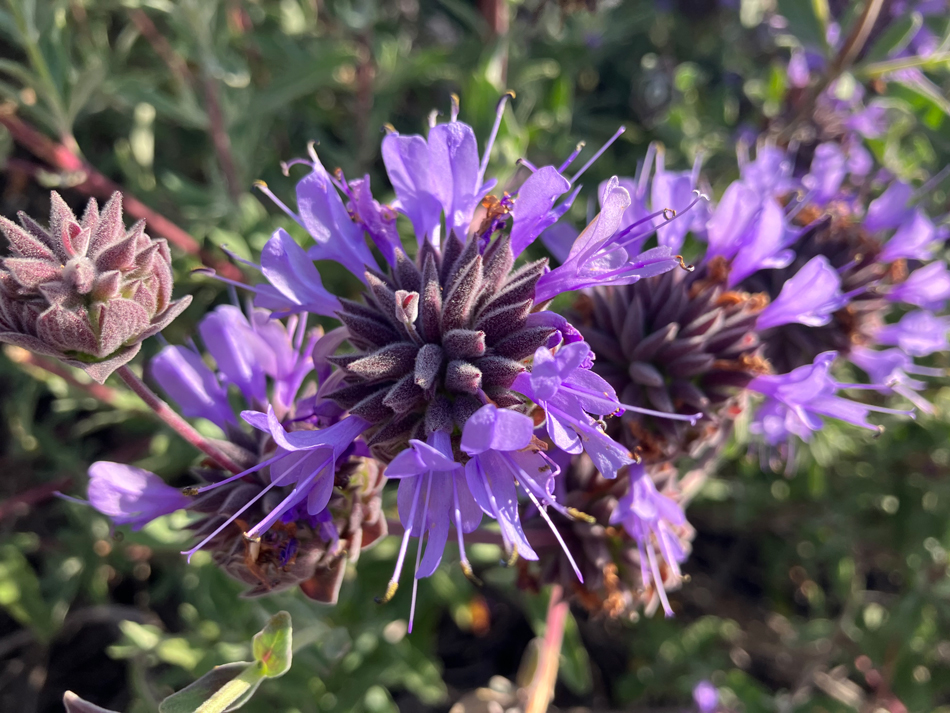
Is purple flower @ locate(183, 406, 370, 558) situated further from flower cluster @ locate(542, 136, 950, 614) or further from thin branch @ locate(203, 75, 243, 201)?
thin branch @ locate(203, 75, 243, 201)

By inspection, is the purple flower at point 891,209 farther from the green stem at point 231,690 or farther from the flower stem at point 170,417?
the green stem at point 231,690

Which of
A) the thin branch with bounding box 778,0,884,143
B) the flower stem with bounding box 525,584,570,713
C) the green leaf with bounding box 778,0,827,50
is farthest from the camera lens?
the green leaf with bounding box 778,0,827,50

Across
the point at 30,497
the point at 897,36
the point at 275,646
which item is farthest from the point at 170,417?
the point at 897,36

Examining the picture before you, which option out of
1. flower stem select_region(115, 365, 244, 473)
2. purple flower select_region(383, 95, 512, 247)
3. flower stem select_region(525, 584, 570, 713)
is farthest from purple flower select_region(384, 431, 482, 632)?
flower stem select_region(525, 584, 570, 713)

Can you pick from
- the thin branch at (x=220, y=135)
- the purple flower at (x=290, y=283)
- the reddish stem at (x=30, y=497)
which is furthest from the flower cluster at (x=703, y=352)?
the reddish stem at (x=30, y=497)

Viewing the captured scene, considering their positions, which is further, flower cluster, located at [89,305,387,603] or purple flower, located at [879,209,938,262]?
purple flower, located at [879,209,938,262]

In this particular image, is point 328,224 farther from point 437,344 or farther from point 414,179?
point 437,344

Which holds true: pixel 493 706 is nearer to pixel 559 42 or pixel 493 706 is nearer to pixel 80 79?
pixel 80 79

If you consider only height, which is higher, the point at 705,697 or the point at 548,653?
the point at 548,653
